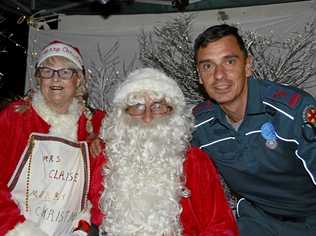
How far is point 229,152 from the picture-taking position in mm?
2791

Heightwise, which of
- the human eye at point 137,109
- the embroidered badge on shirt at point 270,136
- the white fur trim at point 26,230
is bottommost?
the white fur trim at point 26,230

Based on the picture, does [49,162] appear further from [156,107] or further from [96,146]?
[156,107]

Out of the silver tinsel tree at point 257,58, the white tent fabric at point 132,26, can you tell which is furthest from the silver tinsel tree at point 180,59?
the white tent fabric at point 132,26

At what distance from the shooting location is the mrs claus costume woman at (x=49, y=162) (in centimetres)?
274

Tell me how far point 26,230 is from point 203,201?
103 cm

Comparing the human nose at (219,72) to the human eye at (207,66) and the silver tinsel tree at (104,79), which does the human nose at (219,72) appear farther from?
the silver tinsel tree at (104,79)

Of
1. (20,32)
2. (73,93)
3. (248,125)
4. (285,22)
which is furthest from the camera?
(20,32)

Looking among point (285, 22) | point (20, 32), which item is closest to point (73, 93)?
point (285, 22)

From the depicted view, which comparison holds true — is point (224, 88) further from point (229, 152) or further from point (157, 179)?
point (157, 179)

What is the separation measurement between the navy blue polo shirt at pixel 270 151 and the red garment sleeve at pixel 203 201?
0.16 m

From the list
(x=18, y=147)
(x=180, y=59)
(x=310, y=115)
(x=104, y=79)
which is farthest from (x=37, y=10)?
(x=310, y=115)

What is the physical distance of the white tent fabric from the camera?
4.34 meters

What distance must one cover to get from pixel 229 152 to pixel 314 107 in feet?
1.86

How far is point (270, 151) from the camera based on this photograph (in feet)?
8.72
